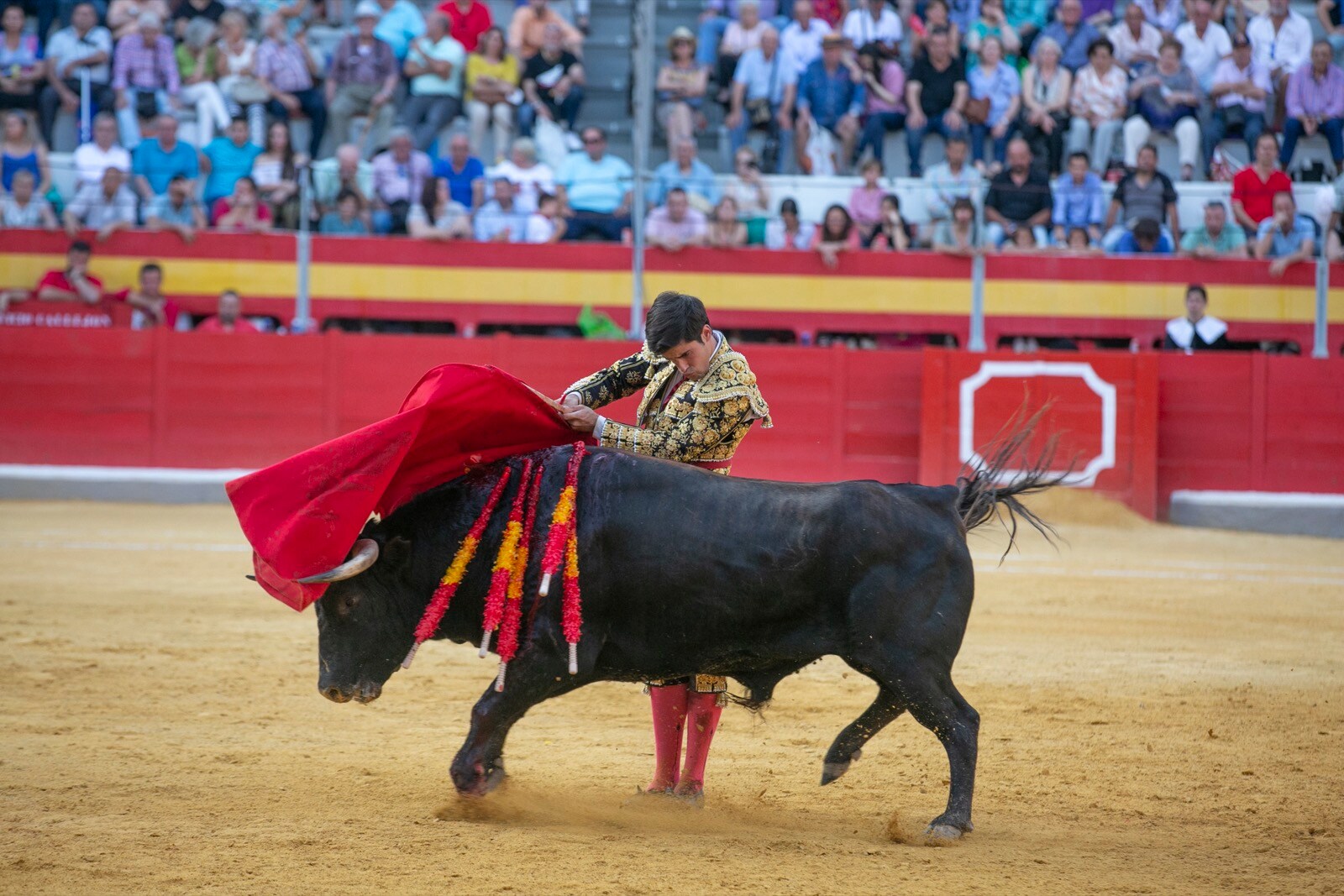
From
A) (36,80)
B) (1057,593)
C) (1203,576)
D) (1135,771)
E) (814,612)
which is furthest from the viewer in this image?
(36,80)

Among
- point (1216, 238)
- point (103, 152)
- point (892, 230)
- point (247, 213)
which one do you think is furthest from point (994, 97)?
point (103, 152)

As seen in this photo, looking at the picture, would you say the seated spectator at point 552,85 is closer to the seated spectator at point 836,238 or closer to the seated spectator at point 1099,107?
the seated spectator at point 836,238

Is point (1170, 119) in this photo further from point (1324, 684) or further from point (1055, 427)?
point (1324, 684)

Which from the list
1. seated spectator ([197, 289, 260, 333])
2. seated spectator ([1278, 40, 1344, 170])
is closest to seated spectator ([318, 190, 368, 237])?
seated spectator ([197, 289, 260, 333])

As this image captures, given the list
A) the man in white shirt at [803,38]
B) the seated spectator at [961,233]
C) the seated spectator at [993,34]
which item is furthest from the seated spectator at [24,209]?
the seated spectator at [993,34]

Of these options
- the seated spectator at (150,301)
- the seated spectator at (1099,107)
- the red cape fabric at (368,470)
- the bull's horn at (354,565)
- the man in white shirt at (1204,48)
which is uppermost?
the man in white shirt at (1204,48)

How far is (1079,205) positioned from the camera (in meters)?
10.5

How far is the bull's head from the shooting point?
3652mm

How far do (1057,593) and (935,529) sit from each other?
158 inches

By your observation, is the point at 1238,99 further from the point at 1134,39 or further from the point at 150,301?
the point at 150,301

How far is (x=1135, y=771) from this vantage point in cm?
421

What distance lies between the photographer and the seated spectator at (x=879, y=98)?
37.2 ft

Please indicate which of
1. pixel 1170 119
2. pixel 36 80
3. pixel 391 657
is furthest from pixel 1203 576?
pixel 36 80

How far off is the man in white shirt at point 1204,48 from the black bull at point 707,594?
9.33m
